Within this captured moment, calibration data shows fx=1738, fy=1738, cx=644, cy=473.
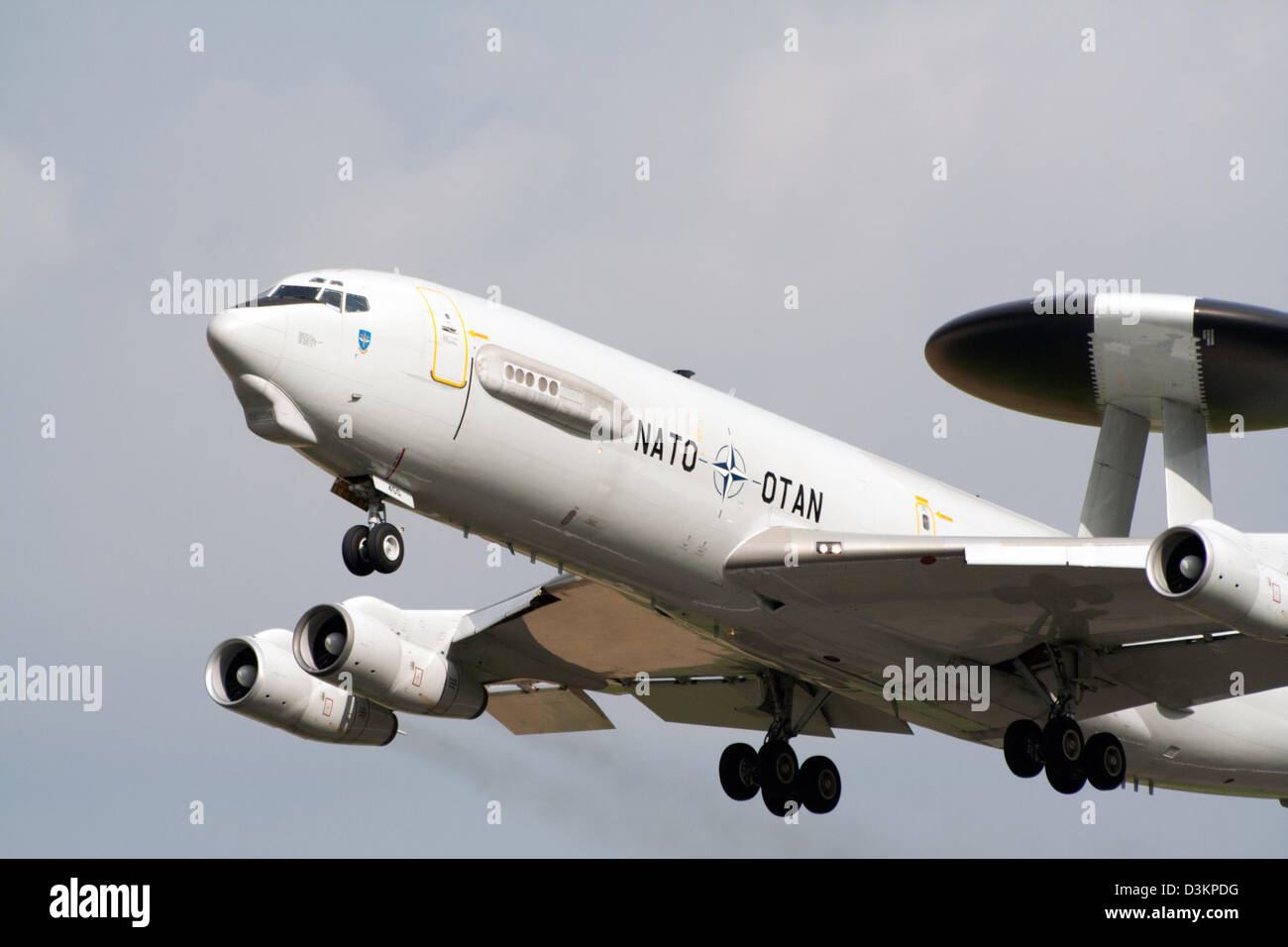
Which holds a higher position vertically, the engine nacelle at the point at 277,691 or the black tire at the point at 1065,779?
the engine nacelle at the point at 277,691

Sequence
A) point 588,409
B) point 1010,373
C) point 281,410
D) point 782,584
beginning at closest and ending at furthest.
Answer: point 281,410 < point 588,409 < point 782,584 < point 1010,373

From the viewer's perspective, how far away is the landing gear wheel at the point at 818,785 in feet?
Result: 116

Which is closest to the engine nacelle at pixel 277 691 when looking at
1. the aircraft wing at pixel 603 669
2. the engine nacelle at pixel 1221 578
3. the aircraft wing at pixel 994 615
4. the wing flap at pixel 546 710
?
the aircraft wing at pixel 603 669

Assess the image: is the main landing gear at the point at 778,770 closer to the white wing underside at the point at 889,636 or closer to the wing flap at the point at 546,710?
the white wing underside at the point at 889,636

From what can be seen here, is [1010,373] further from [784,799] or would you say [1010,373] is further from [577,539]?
[577,539]

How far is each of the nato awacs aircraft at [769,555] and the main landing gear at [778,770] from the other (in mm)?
57

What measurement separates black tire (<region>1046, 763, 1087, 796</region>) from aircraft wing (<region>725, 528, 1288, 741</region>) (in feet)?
5.42

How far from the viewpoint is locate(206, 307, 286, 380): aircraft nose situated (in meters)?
24.7

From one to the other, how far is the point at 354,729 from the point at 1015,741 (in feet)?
44.7

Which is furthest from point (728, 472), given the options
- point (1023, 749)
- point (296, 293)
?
point (1023, 749)

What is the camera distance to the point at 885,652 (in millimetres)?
30891

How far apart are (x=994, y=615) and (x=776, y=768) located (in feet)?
21.6

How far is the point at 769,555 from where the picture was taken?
1119 inches

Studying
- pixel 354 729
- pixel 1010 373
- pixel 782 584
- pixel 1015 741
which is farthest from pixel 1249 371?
pixel 354 729
